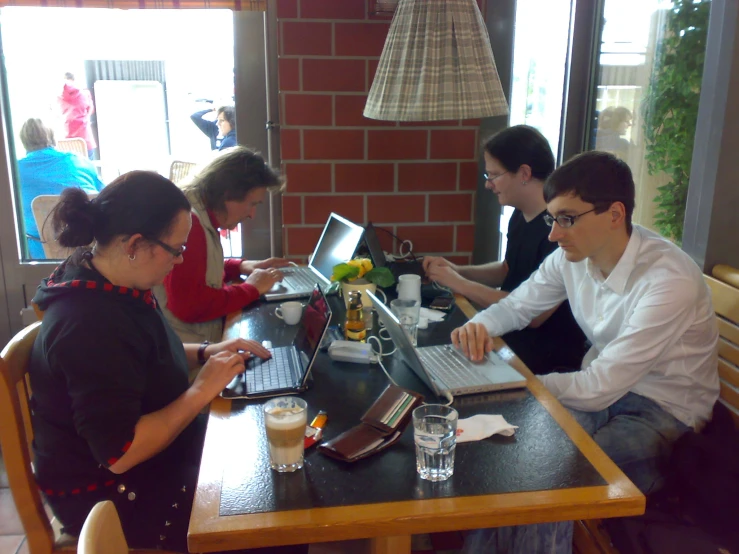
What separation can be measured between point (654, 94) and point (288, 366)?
1587 millimetres

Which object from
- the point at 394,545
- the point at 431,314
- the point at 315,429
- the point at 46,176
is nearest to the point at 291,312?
the point at 431,314

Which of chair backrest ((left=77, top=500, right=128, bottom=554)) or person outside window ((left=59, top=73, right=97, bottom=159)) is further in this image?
person outside window ((left=59, top=73, right=97, bottom=159))

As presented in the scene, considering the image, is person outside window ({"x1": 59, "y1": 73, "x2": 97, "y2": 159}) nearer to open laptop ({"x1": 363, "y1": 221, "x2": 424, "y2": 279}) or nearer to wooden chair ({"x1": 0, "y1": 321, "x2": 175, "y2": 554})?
open laptop ({"x1": 363, "y1": 221, "x2": 424, "y2": 279})

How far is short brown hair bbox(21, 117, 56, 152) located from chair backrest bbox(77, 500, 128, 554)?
7.86 feet

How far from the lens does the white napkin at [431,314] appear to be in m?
2.04

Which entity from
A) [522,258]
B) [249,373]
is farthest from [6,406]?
[522,258]

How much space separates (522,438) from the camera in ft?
4.18

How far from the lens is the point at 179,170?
9.90 ft

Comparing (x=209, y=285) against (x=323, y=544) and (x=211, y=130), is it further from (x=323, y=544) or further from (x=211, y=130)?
(x=211, y=130)

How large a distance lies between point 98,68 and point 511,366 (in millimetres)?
2297

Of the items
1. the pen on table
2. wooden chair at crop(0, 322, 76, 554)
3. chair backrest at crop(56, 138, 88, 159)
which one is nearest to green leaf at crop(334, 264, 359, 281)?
the pen on table

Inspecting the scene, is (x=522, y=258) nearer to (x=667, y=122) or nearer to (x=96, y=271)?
(x=667, y=122)

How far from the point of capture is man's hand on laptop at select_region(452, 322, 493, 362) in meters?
1.66

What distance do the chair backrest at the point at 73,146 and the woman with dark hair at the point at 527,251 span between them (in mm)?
1690
